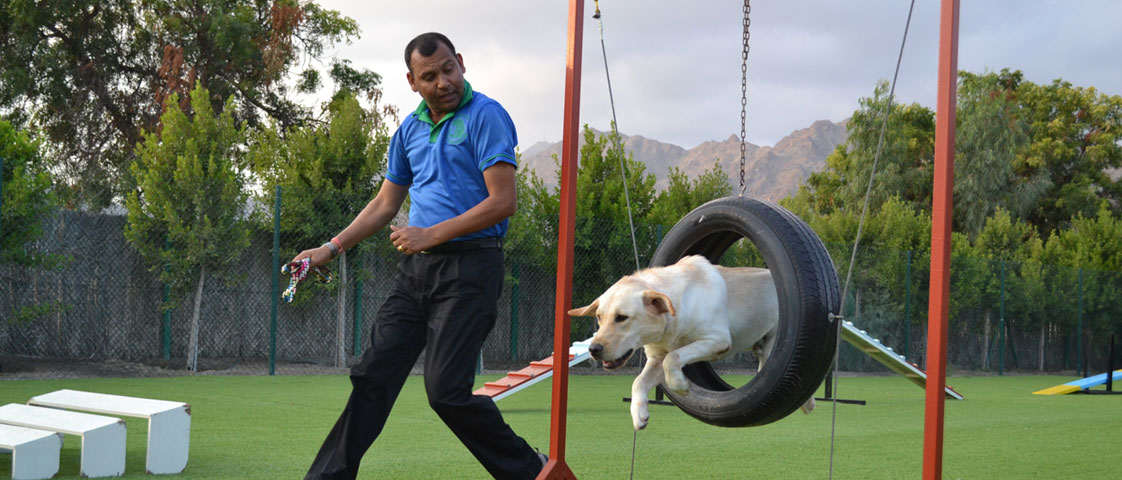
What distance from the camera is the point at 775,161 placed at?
56.2 meters

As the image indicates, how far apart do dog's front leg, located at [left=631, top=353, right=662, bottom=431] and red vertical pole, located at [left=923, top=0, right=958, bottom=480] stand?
92 centimetres

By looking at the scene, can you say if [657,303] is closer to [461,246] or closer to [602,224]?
[461,246]

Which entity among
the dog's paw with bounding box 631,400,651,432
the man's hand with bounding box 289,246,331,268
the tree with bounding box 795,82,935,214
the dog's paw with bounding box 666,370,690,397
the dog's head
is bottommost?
the dog's paw with bounding box 631,400,651,432

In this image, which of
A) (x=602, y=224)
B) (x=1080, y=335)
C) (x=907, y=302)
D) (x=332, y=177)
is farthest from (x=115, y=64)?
(x=1080, y=335)

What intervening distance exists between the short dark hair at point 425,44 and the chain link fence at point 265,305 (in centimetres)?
873

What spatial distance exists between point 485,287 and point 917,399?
32.1 feet

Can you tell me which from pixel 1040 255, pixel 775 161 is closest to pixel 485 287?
pixel 1040 255

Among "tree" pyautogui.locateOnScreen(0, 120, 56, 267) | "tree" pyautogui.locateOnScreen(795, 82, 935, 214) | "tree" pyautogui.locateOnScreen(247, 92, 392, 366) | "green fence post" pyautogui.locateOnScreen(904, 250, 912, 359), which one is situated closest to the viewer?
"tree" pyautogui.locateOnScreen(0, 120, 56, 267)

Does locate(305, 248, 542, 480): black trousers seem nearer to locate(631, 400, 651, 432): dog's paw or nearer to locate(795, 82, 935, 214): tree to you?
locate(631, 400, 651, 432): dog's paw

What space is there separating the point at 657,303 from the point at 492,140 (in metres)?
0.80

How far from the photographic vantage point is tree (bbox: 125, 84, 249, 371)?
11.3 m

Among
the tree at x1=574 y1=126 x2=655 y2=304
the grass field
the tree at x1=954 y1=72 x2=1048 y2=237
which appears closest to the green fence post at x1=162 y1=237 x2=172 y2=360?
the grass field

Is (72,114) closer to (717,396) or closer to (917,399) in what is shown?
(917,399)

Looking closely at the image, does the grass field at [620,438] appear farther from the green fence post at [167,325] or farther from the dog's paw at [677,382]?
the dog's paw at [677,382]
